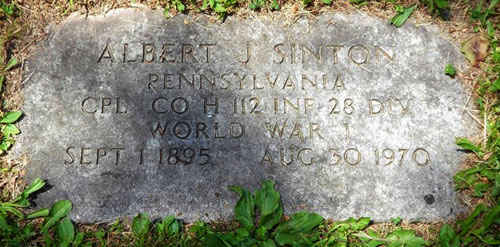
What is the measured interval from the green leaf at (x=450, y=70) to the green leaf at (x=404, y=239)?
994 millimetres

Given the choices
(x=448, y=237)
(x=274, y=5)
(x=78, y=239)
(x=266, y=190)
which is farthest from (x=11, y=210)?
(x=448, y=237)

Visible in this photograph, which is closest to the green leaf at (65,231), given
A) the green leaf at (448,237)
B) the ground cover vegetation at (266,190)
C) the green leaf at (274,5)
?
the ground cover vegetation at (266,190)

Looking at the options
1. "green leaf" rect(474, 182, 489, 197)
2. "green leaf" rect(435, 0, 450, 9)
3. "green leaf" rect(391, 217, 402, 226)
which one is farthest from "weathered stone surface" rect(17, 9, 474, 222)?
"green leaf" rect(435, 0, 450, 9)

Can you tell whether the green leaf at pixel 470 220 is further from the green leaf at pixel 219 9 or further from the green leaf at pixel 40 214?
the green leaf at pixel 40 214

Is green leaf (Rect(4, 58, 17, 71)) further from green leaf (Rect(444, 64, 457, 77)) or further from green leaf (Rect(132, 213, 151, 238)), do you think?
green leaf (Rect(444, 64, 457, 77))

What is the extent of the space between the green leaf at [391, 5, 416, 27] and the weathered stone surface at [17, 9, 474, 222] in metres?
0.09

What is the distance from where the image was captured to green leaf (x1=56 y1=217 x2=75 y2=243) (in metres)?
2.58

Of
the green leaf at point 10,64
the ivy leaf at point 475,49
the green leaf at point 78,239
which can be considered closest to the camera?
the green leaf at point 78,239

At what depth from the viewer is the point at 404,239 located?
8.70 feet

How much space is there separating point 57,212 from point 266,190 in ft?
3.87

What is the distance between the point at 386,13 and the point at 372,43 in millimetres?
237

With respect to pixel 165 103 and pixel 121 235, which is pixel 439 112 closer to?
pixel 165 103

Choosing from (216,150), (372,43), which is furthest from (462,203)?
(216,150)

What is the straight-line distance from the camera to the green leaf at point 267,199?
2625mm
